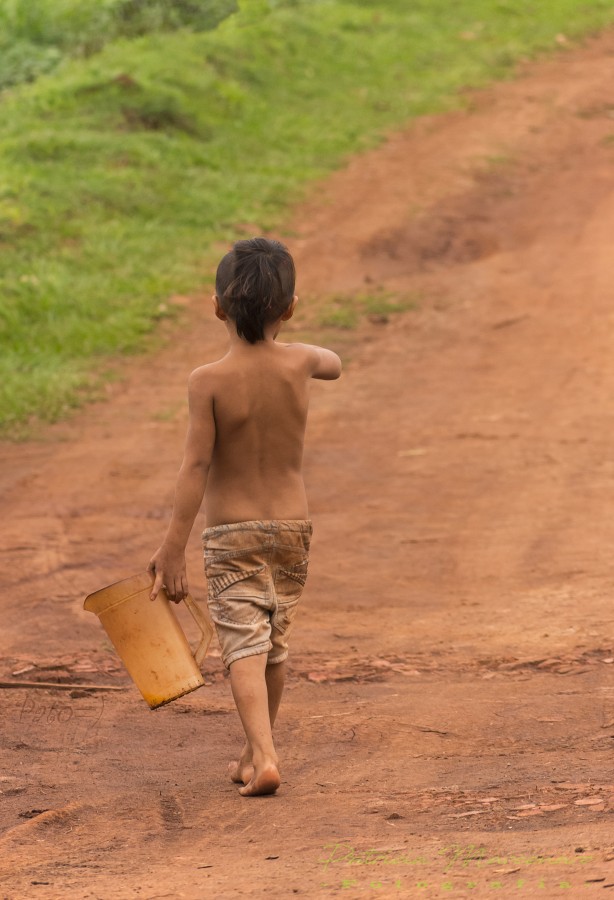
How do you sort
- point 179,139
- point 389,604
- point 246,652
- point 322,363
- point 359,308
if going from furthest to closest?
point 179,139, point 359,308, point 389,604, point 322,363, point 246,652

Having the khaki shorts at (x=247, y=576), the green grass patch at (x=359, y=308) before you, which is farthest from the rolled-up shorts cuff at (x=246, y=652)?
the green grass patch at (x=359, y=308)

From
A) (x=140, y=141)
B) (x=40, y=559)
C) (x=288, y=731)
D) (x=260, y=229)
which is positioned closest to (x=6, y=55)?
(x=140, y=141)

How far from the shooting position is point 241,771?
337cm

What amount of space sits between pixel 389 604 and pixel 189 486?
7.05 feet

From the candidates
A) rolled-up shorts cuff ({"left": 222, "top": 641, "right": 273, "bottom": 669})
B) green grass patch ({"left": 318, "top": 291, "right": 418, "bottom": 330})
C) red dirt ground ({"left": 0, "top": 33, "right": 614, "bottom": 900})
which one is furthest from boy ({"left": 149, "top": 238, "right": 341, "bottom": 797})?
green grass patch ({"left": 318, "top": 291, "right": 418, "bottom": 330})

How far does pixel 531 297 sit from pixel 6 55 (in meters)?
7.89

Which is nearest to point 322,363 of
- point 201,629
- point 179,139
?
point 201,629

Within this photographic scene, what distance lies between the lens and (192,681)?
11.0ft

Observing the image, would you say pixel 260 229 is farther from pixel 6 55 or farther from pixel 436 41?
pixel 436 41

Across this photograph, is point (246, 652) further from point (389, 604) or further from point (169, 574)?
point (389, 604)

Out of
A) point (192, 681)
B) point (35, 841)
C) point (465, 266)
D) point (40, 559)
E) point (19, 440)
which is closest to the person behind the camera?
point (35, 841)

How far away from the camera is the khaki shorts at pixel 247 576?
3.33 meters

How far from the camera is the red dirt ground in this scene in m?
2.79

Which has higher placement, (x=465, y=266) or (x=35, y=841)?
(x=35, y=841)
